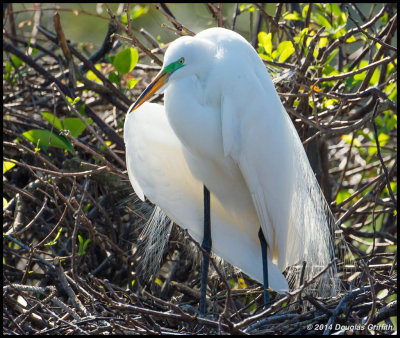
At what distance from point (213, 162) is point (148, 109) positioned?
30cm

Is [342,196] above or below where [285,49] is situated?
below

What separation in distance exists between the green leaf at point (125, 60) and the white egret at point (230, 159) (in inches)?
9.9

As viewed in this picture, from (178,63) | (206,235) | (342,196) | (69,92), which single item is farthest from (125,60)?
(342,196)

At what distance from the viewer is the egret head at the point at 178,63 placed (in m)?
1.95

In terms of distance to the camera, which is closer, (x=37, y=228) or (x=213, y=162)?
(x=213, y=162)

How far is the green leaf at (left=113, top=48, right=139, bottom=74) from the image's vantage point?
2.37 m

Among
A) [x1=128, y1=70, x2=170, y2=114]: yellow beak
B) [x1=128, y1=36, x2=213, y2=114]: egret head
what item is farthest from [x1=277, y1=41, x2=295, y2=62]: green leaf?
[x1=128, y1=70, x2=170, y2=114]: yellow beak

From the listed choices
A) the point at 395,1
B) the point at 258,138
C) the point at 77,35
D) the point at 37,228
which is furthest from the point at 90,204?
the point at 77,35

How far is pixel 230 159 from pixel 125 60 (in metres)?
0.62

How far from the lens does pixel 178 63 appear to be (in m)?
1.97

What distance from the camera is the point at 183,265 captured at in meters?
2.60

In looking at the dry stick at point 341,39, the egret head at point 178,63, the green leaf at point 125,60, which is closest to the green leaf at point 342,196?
the dry stick at point 341,39

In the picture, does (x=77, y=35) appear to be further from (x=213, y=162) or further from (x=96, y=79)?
(x=213, y=162)

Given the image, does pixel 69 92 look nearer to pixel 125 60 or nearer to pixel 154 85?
pixel 125 60
